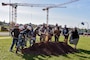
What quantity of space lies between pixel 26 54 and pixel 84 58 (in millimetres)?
3649

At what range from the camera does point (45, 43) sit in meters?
17.1

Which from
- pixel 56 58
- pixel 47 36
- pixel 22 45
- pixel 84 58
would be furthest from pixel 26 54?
pixel 47 36

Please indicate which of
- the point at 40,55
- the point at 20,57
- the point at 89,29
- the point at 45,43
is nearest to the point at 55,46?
the point at 45,43

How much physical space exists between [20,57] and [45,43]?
11.6ft

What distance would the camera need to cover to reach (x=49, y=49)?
1659 centimetres

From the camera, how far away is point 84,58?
1496 centimetres

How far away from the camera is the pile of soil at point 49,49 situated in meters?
15.9

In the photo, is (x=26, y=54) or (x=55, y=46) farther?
(x=55, y=46)

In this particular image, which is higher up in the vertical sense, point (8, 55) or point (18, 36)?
point (18, 36)

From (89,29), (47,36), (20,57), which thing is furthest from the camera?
(89,29)

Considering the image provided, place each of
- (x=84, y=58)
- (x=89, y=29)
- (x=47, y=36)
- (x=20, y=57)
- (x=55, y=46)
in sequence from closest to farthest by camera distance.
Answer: (x=20, y=57) → (x=84, y=58) → (x=55, y=46) → (x=47, y=36) → (x=89, y=29)

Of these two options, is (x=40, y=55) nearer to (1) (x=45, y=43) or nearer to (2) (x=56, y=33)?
(1) (x=45, y=43)

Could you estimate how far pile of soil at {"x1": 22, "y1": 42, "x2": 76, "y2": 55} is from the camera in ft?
52.3

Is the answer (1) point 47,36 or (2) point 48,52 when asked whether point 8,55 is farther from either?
(1) point 47,36
